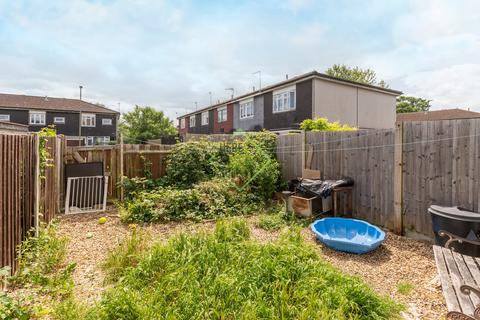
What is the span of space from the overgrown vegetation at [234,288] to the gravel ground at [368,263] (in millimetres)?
426

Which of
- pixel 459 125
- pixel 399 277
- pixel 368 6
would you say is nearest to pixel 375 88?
pixel 368 6

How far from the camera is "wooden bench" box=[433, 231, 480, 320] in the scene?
84.4 inches


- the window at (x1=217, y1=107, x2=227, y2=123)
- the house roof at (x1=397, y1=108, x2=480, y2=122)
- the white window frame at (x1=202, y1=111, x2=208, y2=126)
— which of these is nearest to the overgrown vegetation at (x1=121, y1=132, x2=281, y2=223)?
the window at (x1=217, y1=107, x2=227, y2=123)

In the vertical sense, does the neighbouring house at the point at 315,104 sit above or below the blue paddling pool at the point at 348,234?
above

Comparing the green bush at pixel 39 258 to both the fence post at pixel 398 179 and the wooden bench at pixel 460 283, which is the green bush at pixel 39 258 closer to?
the wooden bench at pixel 460 283

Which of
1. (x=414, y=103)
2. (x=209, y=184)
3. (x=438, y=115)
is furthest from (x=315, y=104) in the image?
(x=414, y=103)

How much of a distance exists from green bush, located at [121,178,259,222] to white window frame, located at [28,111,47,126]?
30386 millimetres

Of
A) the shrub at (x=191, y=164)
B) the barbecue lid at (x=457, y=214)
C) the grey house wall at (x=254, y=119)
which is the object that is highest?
the grey house wall at (x=254, y=119)

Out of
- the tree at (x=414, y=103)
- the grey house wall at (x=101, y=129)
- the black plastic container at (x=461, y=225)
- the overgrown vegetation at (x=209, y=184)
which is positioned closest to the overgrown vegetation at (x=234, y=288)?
the black plastic container at (x=461, y=225)

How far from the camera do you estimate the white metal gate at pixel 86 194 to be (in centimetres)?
731

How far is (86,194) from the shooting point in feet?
24.6

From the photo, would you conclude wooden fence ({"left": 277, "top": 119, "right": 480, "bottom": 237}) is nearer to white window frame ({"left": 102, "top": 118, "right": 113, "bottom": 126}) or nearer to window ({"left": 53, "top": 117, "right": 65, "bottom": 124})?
white window frame ({"left": 102, "top": 118, "right": 113, "bottom": 126})

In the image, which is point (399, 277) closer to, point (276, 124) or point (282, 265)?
point (282, 265)

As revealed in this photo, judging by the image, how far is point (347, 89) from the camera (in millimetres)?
16969
